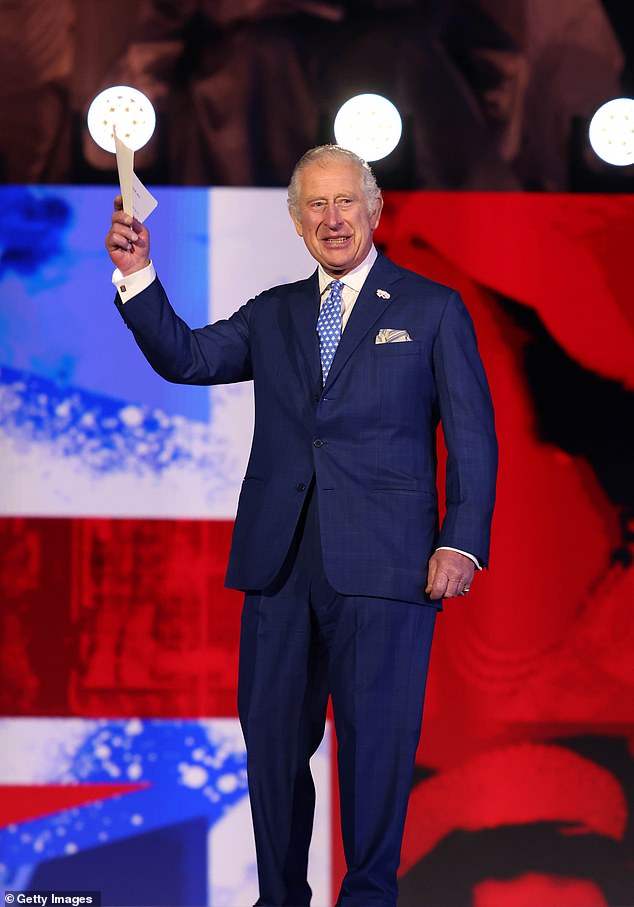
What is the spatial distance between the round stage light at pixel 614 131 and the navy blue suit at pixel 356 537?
970mm

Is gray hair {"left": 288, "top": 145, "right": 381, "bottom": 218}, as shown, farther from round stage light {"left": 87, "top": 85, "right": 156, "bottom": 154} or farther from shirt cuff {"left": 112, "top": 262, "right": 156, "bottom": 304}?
round stage light {"left": 87, "top": 85, "right": 156, "bottom": 154}

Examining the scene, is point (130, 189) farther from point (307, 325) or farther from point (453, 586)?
point (453, 586)

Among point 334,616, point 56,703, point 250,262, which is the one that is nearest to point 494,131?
point 250,262

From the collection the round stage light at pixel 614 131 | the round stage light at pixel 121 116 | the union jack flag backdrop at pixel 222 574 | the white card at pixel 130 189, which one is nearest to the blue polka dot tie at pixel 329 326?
the white card at pixel 130 189

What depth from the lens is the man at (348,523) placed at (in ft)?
6.48

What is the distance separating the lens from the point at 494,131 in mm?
2846

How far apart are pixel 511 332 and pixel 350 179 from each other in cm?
90

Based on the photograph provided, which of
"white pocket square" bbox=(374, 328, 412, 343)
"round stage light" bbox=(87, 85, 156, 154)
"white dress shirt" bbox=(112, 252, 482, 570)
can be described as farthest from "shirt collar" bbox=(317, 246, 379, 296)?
"round stage light" bbox=(87, 85, 156, 154)

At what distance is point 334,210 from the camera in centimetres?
206

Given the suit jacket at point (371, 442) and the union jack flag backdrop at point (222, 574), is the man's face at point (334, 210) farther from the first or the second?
the union jack flag backdrop at point (222, 574)

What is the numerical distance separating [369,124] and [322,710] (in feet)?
4.70

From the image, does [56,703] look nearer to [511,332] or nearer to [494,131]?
[511,332]

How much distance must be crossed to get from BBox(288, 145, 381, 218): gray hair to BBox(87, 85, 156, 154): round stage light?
0.82 meters

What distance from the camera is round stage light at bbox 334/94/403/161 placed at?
2.78 m
